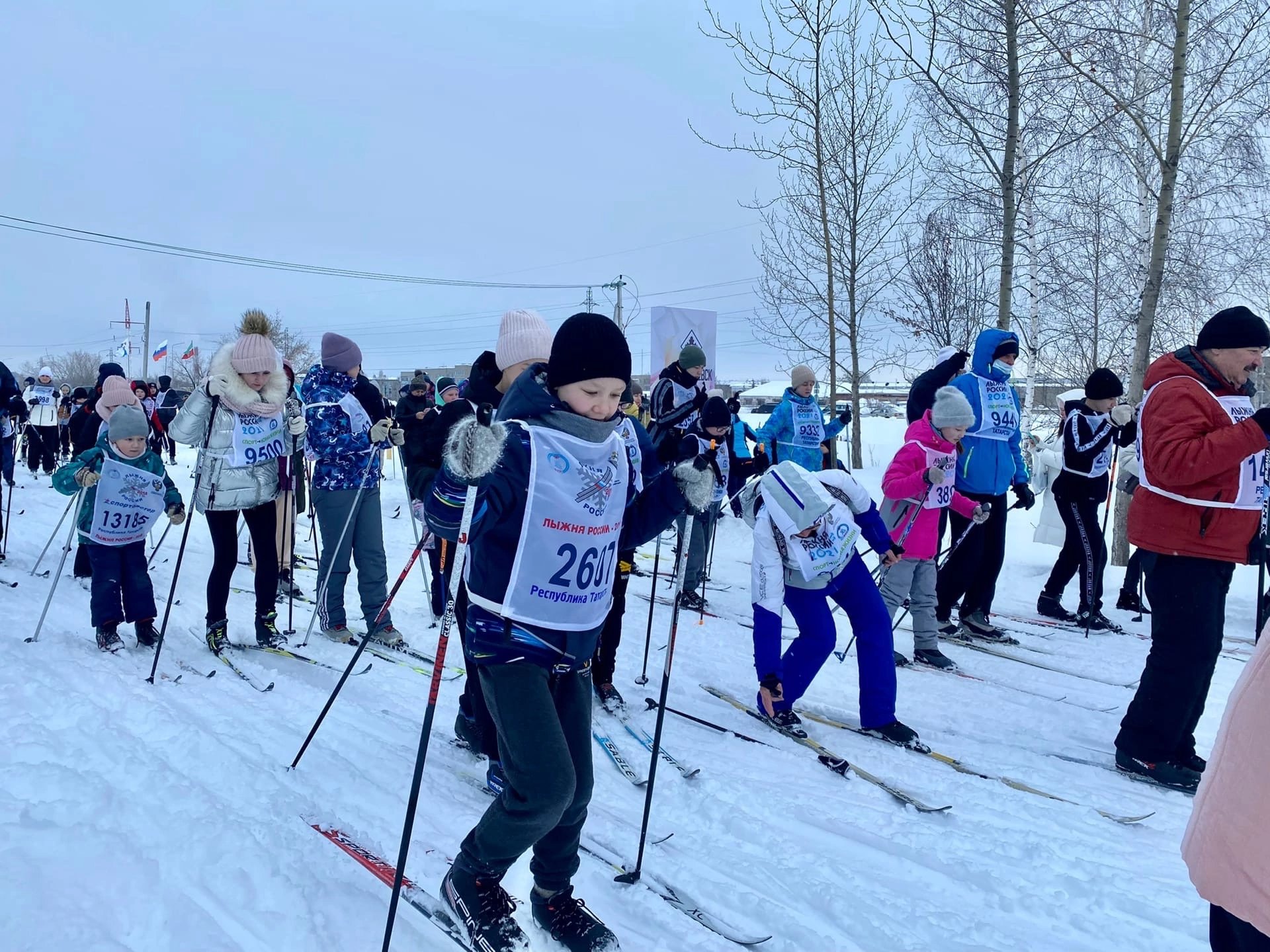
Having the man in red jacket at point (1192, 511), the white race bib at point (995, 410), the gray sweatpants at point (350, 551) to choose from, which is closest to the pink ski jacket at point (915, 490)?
the white race bib at point (995, 410)

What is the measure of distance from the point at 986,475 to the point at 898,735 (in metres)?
2.84

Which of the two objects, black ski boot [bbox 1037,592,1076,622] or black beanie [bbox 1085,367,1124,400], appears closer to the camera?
black beanie [bbox 1085,367,1124,400]

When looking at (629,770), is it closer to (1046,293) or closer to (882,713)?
(882,713)

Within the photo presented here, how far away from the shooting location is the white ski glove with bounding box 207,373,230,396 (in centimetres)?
500

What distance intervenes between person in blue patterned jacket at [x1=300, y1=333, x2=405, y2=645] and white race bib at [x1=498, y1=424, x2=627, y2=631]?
3366 millimetres

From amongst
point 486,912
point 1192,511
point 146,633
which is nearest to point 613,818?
point 486,912

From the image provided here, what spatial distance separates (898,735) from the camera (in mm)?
4152

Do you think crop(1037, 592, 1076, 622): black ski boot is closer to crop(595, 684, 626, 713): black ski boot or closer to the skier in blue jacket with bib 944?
the skier in blue jacket with bib 944

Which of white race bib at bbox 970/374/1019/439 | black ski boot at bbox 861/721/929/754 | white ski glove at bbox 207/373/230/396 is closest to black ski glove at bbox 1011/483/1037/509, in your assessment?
white race bib at bbox 970/374/1019/439

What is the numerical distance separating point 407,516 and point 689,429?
622 centimetres

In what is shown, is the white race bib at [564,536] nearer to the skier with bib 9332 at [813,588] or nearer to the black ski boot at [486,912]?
the black ski boot at [486,912]

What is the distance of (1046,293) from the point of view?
39.9 ft

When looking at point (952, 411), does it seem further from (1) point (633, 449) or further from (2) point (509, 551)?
(2) point (509, 551)

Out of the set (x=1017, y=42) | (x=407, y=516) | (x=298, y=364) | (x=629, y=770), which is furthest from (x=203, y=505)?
(x=298, y=364)
